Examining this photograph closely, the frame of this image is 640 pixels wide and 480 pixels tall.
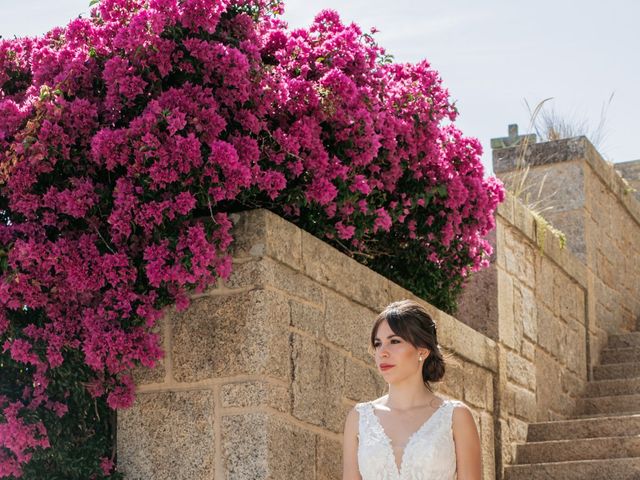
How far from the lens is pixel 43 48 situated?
4660 millimetres

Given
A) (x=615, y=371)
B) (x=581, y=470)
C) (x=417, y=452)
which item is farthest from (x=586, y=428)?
(x=417, y=452)

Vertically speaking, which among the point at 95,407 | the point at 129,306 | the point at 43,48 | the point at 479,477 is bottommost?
the point at 479,477

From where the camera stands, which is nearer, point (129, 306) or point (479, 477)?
point (479, 477)

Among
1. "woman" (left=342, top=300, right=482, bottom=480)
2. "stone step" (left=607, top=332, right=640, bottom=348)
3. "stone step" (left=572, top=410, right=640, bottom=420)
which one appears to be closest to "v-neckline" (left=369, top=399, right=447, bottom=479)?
"woman" (left=342, top=300, right=482, bottom=480)

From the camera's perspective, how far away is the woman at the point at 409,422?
3984 mm

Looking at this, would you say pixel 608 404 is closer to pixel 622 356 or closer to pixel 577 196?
pixel 622 356

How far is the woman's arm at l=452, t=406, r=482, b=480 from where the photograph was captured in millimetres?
3973

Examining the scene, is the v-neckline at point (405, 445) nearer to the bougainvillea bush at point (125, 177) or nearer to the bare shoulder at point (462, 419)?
the bare shoulder at point (462, 419)

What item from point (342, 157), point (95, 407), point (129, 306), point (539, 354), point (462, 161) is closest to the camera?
point (129, 306)

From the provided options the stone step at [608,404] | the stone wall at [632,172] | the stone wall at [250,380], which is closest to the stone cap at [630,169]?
the stone wall at [632,172]

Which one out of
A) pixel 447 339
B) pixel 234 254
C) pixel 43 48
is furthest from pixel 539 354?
pixel 43 48

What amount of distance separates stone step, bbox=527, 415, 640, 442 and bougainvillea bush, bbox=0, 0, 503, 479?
3134 mm

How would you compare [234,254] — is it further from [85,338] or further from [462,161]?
[462,161]

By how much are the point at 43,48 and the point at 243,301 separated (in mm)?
1333
